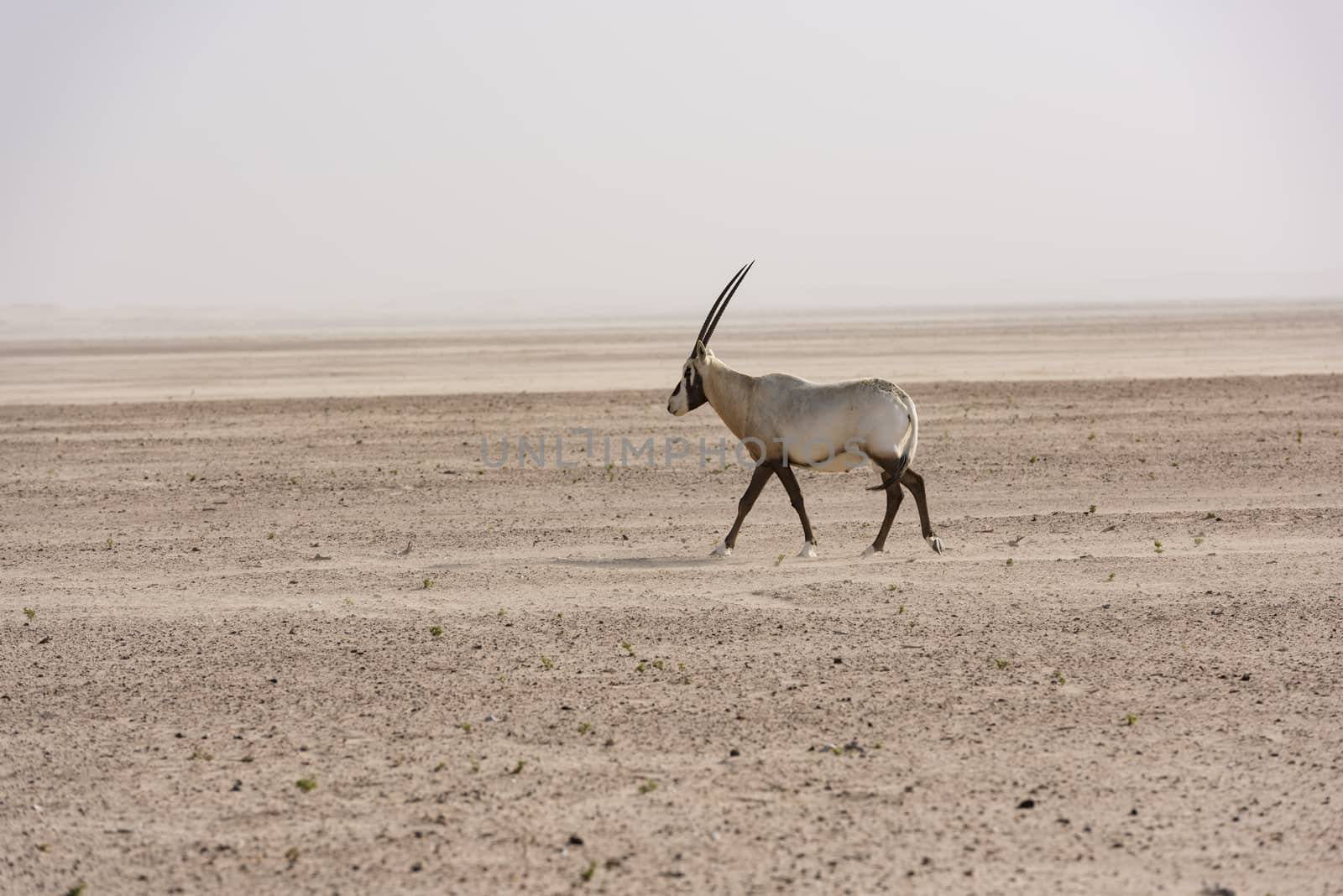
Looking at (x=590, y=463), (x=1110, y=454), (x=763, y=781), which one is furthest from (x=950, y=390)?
(x=763, y=781)

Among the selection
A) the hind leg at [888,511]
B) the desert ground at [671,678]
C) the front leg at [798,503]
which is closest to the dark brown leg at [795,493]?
the front leg at [798,503]

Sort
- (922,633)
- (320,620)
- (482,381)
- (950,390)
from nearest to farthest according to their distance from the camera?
(922,633), (320,620), (950,390), (482,381)

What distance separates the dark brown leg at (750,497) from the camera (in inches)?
552

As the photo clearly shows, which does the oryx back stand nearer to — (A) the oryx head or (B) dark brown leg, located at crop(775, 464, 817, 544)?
(B) dark brown leg, located at crop(775, 464, 817, 544)

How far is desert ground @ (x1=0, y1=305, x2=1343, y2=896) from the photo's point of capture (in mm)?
6777

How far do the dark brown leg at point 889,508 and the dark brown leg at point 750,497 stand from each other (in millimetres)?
1261

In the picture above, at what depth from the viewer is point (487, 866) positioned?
660 centimetres

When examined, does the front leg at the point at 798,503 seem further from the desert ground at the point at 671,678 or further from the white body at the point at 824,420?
the desert ground at the point at 671,678

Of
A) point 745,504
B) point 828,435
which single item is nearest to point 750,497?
point 745,504

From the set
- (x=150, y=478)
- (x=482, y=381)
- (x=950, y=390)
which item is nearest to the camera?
(x=150, y=478)

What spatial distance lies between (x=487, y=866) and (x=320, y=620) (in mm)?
5296

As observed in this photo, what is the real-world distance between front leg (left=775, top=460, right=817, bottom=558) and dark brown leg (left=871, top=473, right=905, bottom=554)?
0.66 m

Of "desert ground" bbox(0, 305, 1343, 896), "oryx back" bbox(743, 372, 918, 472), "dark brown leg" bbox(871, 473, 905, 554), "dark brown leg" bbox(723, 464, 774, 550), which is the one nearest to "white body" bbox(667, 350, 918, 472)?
"oryx back" bbox(743, 372, 918, 472)

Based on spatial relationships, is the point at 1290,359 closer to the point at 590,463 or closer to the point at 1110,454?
the point at 1110,454
